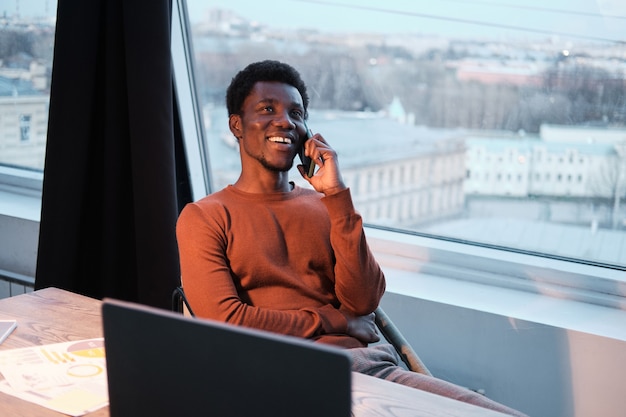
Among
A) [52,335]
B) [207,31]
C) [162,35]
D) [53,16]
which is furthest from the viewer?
[53,16]

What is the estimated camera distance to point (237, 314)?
6.89 ft

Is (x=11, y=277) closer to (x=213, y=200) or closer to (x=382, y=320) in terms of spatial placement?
(x=213, y=200)

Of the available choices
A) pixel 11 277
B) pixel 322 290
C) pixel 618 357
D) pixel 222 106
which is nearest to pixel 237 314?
pixel 322 290

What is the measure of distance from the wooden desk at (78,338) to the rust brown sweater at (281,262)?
298mm

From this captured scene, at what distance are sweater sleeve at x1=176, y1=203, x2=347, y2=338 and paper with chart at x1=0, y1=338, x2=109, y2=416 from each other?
1.04 feet

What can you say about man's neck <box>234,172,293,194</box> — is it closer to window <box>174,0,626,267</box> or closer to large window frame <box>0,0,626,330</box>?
large window frame <box>0,0,626,330</box>

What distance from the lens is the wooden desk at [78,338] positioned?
5.22 feet

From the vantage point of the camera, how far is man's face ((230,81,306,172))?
2.31 m

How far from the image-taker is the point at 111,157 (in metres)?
3.18

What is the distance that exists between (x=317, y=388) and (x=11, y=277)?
3.11m

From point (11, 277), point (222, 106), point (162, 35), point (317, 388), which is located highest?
point (162, 35)

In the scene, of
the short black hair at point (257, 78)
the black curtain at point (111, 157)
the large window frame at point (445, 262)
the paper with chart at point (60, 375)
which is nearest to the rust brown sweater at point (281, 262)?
the short black hair at point (257, 78)

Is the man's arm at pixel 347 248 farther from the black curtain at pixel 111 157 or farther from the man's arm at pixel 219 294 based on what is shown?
the black curtain at pixel 111 157

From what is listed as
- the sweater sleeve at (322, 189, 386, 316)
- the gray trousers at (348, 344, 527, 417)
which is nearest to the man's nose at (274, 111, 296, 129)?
the sweater sleeve at (322, 189, 386, 316)
